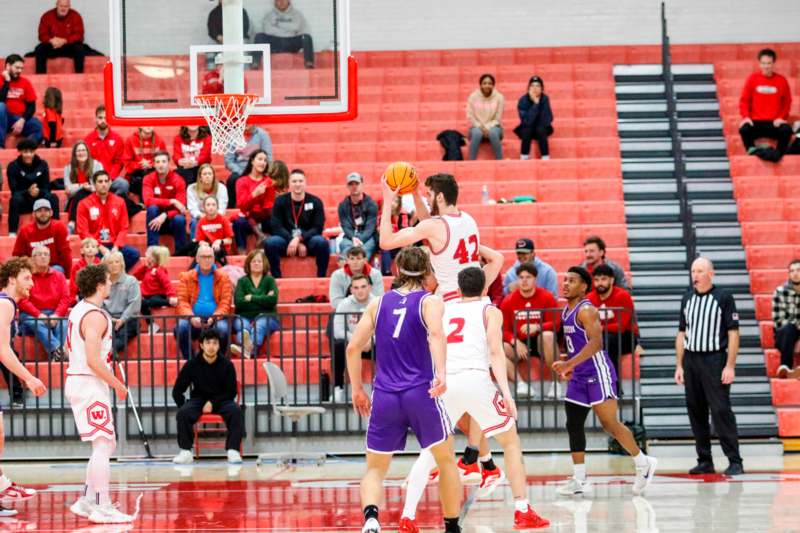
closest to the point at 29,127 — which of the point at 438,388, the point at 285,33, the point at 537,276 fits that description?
the point at 285,33

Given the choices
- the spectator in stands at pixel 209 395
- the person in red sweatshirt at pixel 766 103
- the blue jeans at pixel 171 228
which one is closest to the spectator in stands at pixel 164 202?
the blue jeans at pixel 171 228

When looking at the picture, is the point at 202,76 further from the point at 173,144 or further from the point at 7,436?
the point at 173,144

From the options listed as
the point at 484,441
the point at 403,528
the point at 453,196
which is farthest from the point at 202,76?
the point at 403,528

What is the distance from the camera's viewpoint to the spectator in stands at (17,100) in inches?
733

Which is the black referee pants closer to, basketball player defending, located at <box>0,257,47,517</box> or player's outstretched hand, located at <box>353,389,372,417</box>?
player's outstretched hand, located at <box>353,389,372,417</box>

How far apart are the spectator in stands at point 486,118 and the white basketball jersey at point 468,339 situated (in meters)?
8.80

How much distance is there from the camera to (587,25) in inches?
816

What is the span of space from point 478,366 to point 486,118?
9.17 meters

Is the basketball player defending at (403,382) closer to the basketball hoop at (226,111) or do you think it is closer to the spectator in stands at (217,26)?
the basketball hoop at (226,111)

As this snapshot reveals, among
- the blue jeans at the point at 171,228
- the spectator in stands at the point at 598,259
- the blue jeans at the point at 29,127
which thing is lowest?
the spectator in stands at the point at 598,259

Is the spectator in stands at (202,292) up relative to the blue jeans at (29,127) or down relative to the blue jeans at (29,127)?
down

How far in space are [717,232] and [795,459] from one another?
4470 mm

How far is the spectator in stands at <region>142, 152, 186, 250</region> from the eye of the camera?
53.0ft

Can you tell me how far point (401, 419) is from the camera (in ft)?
26.8
